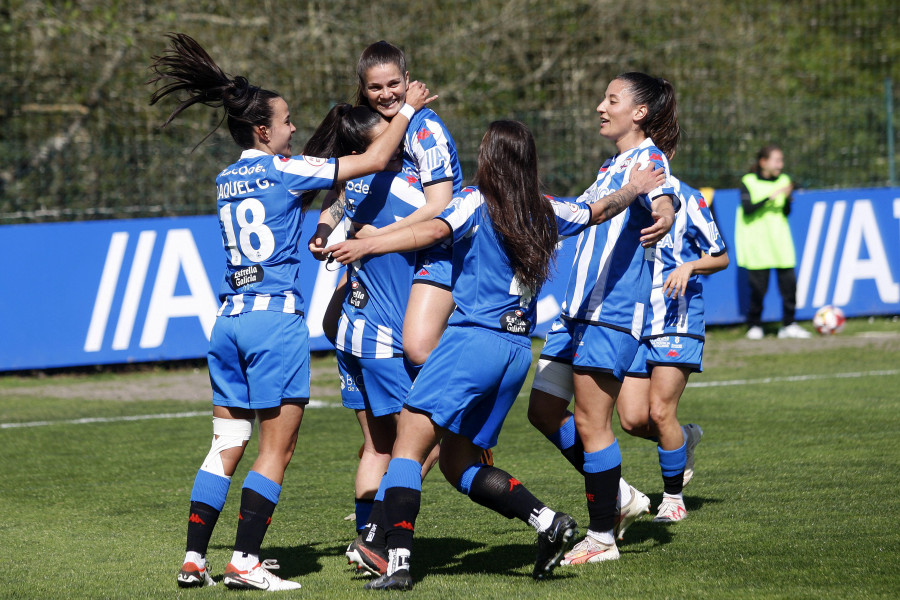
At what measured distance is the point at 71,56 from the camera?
13664 mm

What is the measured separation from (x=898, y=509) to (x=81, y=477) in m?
4.72

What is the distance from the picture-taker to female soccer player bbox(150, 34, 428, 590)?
431 cm

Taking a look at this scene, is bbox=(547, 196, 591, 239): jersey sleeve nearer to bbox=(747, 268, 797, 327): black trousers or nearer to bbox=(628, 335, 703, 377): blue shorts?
bbox=(628, 335, 703, 377): blue shorts

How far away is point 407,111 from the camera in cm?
456

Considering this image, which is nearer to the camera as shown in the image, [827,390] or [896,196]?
[827,390]

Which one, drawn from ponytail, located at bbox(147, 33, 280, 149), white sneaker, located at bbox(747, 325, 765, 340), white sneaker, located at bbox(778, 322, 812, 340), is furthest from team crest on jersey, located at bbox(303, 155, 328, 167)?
white sneaker, located at bbox(778, 322, 812, 340)

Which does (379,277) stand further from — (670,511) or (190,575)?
(670,511)

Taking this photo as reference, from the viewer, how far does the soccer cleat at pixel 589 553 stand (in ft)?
15.4

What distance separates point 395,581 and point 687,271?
2159 mm

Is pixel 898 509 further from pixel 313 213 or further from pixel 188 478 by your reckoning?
pixel 313 213

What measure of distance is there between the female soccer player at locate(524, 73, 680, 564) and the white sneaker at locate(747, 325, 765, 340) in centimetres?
807

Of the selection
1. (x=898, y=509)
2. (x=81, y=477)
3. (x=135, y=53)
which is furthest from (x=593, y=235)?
(x=135, y=53)

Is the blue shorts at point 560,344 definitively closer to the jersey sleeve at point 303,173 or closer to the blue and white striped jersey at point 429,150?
the blue and white striped jersey at point 429,150

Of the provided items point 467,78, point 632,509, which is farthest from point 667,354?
point 467,78
